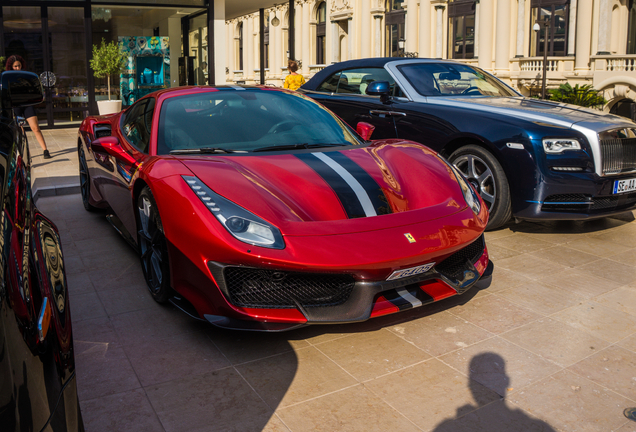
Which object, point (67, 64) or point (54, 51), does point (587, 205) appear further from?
point (54, 51)

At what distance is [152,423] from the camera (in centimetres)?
243

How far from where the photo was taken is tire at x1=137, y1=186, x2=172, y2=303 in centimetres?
336

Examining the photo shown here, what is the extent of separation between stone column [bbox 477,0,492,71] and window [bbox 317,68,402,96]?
26136 millimetres

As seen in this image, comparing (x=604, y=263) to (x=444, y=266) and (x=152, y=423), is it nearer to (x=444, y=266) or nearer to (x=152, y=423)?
(x=444, y=266)

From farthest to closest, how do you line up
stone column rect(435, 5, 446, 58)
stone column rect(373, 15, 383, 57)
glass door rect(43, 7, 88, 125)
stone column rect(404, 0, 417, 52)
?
1. stone column rect(373, 15, 383, 57)
2. stone column rect(404, 0, 417, 52)
3. stone column rect(435, 5, 446, 58)
4. glass door rect(43, 7, 88, 125)

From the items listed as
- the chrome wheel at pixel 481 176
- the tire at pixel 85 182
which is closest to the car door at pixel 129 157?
the tire at pixel 85 182

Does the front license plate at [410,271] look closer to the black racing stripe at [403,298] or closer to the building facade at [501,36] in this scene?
the black racing stripe at [403,298]

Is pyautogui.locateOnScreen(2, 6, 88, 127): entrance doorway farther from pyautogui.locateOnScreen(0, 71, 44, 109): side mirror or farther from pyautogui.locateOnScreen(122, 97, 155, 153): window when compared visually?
pyautogui.locateOnScreen(0, 71, 44, 109): side mirror

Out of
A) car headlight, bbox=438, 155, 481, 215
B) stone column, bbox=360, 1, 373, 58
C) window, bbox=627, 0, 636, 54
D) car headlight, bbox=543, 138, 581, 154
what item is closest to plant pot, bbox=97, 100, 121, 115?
car headlight, bbox=543, 138, 581, 154

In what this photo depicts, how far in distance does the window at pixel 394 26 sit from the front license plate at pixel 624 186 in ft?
115

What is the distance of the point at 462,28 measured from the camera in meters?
34.2

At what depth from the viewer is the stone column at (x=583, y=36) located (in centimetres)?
2706

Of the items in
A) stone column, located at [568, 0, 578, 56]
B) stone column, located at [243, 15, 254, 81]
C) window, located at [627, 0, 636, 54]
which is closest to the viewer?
window, located at [627, 0, 636, 54]

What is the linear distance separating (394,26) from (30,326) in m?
41.3
